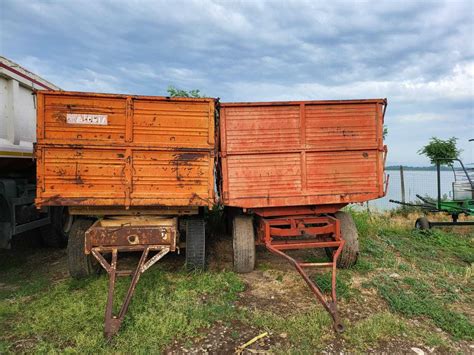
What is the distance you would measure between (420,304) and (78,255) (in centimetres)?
450

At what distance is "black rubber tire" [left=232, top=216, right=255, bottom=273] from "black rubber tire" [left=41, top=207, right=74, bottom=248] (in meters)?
3.63

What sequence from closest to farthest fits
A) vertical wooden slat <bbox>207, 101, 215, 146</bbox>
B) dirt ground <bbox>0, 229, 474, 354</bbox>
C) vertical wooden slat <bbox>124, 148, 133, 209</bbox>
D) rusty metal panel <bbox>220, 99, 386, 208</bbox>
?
dirt ground <bbox>0, 229, 474, 354</bbox> → vertical wooden slat <bbox>124, 148, 133, 209</bbox> → vertical wooden slat <bbox>207, 101, 215, 146</bbox> → rusty metal panel <bbox>220, 99, 386, 208</bbox>

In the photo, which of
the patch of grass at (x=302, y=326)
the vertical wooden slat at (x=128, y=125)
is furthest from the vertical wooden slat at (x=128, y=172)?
the patch of grass at (x=302, y=326)

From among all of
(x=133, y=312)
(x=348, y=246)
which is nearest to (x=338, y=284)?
(x=348, y=246)

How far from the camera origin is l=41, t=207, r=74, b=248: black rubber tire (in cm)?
624

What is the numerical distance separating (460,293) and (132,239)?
4.31 metres

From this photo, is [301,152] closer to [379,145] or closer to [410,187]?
[379,145]

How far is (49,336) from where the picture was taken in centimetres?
315

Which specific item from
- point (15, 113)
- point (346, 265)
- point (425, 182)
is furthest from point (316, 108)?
point (425, 182)

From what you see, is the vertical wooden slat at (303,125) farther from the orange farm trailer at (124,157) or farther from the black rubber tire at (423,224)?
the black rubber tire at (423,224)

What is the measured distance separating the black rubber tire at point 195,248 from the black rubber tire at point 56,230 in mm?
2982

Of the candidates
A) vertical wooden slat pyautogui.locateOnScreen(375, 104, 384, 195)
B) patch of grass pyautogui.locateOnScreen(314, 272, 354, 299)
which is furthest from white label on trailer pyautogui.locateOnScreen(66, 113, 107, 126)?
vertical wooden slat pyautogui.locateOnScreen(375, 104, 384, 195)

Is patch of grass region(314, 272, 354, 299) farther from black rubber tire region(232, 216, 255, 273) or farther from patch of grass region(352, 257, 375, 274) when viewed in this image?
black rubber tire region(232, 216, 255, 273)

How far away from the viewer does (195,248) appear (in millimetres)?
4691
